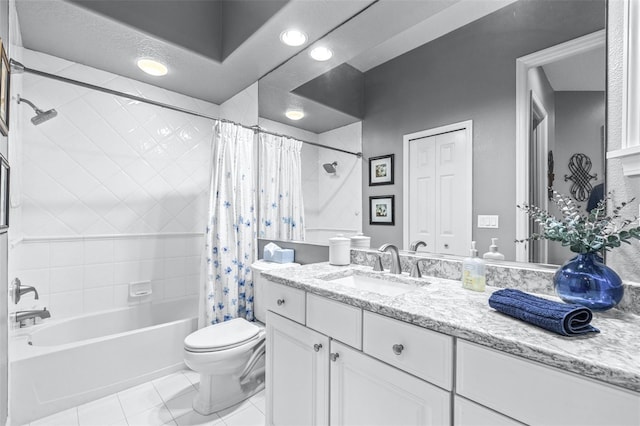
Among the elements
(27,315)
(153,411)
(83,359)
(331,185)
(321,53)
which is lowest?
(153,411)

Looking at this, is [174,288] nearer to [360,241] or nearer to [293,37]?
[360,241]

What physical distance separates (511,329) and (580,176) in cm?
69

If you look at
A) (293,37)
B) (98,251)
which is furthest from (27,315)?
(293,37)

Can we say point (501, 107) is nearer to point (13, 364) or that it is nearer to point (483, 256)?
point (483, 256)

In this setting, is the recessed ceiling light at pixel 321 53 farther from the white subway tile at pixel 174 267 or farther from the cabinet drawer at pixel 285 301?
the white subway tile at pixel 174 267

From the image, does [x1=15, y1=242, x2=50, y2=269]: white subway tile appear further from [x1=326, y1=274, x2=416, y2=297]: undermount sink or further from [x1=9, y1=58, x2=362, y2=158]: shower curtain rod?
[x1=326, y1=274, x2=416, y2=297]: undermount sink

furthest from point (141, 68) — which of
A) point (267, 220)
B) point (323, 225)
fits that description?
point (323, 225)

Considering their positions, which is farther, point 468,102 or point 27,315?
→ point 27,315

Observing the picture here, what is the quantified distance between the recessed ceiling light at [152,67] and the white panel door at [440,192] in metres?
2.05

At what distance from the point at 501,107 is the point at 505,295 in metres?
0.80

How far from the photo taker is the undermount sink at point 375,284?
1259 mm

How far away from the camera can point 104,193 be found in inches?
92.0

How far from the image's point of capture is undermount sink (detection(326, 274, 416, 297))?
49.6 inches

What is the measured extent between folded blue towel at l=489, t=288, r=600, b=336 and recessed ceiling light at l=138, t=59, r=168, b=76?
8.75 ft
